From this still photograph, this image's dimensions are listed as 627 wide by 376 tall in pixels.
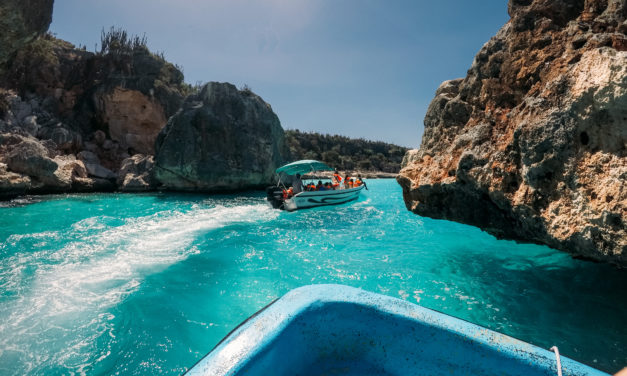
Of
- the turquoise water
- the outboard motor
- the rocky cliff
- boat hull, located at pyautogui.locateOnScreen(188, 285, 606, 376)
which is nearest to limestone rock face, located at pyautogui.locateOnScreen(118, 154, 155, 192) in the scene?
the rocky cliff

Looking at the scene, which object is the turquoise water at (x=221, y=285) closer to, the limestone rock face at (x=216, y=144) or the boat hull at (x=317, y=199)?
the boat hull at (x=317, y=199)

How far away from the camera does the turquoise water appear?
3.30m

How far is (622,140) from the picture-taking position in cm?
267

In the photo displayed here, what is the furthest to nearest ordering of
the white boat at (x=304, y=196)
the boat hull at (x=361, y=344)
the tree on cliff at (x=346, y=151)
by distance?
the tree on cliff at (x=346, y=151)
the white boat at (x=304, y=196)
the boat hull at (x=361, y=344)

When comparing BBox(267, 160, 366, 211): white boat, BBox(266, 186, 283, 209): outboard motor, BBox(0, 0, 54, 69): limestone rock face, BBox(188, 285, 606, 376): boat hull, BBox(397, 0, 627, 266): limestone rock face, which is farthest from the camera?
BBox(266, 186, 283, 209): outboard motor

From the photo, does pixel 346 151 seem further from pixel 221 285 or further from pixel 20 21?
pixel 221 285

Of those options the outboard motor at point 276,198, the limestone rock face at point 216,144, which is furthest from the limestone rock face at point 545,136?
the limestone rock face at point 216,144

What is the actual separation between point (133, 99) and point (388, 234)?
3222 centimetres

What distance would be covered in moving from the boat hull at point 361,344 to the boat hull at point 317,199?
41.4 ft

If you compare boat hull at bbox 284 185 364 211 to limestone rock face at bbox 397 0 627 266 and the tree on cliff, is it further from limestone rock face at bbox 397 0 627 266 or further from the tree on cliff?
the tree on cliff

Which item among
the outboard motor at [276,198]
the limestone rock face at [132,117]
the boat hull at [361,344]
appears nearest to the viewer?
the boat hull at [361,344]

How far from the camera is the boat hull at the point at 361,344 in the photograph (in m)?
1.53

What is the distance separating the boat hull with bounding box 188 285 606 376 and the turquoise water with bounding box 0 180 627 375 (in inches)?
82.0

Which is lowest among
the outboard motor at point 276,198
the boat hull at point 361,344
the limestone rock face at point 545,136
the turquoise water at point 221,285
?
the turquoise water at point 221,285
